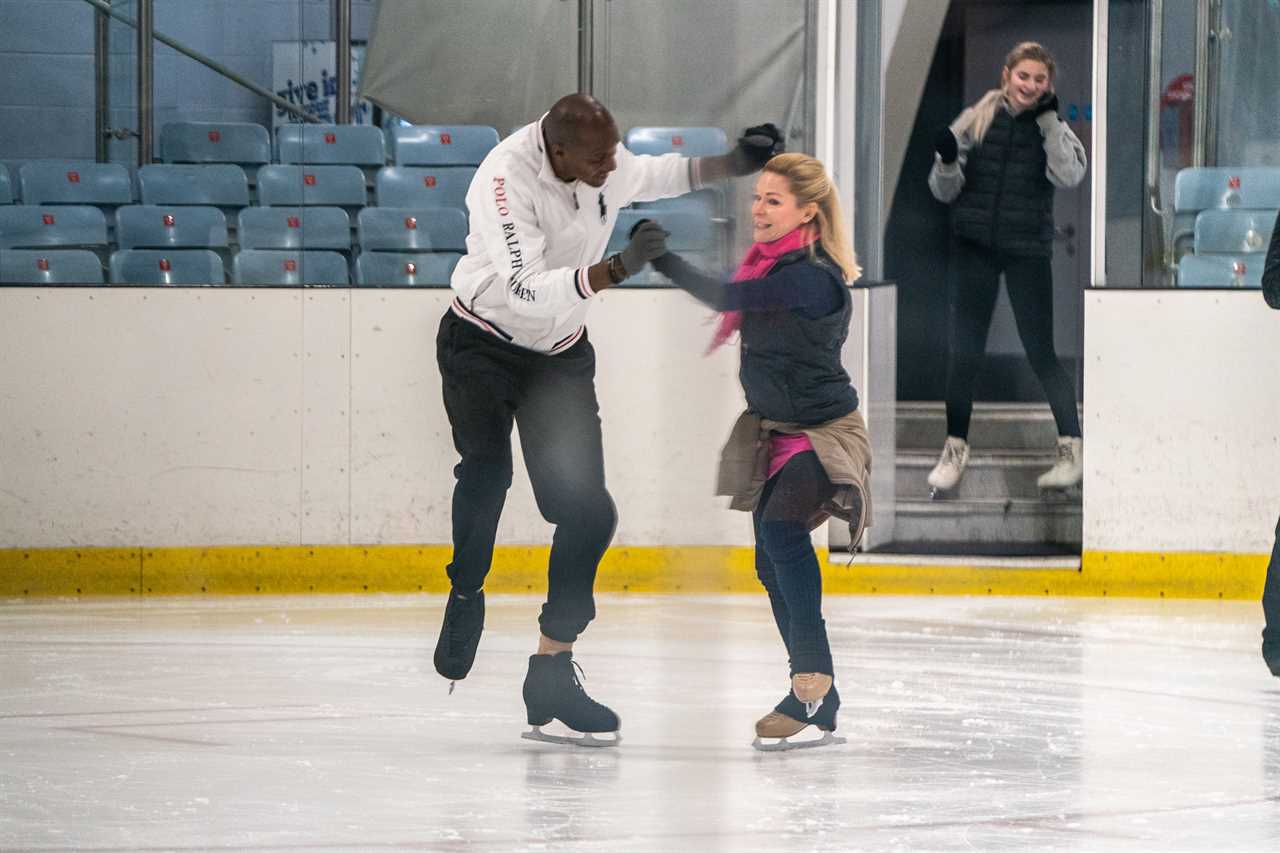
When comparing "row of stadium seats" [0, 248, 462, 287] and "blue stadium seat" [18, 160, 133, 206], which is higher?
"blue stadium seat" [18, 160, 133, 206]

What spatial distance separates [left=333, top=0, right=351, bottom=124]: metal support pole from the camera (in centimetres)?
683

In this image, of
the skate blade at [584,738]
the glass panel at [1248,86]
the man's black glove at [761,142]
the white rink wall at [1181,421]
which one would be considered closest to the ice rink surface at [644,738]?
the skate blade at [584,738]

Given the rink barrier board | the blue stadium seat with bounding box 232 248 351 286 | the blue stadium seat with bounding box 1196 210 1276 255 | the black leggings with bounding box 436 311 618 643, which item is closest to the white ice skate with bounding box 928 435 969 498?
the rink barrier board

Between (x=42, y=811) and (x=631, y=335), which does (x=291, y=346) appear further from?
(x=42, y=811)

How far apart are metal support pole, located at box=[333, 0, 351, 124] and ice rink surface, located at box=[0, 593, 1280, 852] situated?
185 centimetres

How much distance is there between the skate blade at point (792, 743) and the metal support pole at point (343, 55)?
11.9ft

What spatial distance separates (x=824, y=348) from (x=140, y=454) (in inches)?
130

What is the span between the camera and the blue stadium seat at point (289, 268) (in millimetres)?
6617

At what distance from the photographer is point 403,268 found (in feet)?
21.9

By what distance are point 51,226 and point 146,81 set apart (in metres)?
0.58

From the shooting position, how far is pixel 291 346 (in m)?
6.55

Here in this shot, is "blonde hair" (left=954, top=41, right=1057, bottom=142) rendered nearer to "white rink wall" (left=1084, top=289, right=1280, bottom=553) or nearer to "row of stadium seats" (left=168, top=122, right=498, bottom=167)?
"white rink wall" (left=1084, top=289, right=1280, bottom=553)

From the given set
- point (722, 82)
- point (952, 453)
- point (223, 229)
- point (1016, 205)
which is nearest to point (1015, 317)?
point (1016, 205)

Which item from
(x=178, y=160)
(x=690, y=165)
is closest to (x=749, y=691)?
(x=690, y=165)
